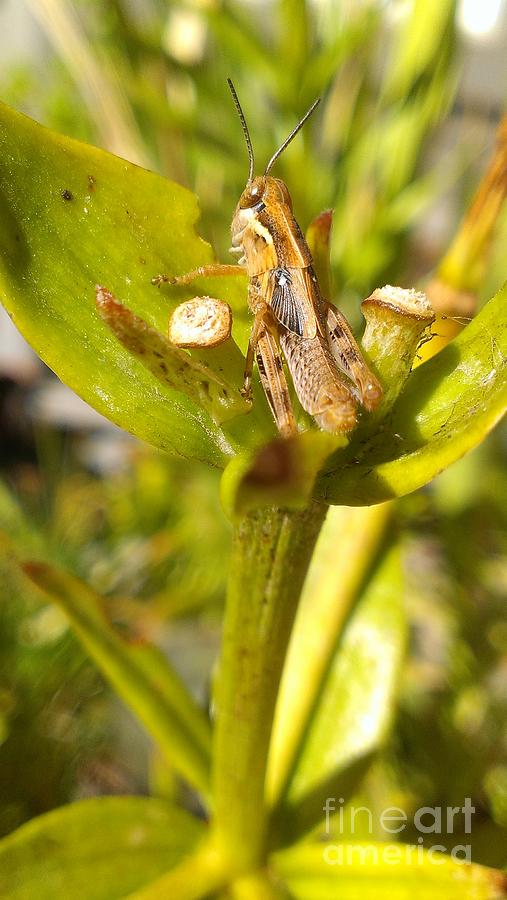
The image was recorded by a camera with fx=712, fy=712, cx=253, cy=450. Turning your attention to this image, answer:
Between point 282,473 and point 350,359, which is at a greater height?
point 350,359

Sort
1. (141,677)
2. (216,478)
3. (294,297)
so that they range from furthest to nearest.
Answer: (216,478)
(141,677)
(294,297)

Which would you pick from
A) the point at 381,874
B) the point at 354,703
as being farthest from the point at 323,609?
the point at 381,874

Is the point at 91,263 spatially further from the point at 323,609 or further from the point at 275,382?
the point at 323,609

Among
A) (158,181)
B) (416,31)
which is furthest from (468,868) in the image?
(416,31)

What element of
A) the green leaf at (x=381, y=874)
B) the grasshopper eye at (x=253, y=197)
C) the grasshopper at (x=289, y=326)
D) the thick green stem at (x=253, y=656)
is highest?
the grasshopper eye at (x=253, y=197)

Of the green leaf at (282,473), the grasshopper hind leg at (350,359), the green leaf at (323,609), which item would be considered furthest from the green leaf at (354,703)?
the green leaf at (282,473)

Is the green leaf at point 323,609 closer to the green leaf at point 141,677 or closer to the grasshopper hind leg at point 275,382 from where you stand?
the green leaf at point 141,677

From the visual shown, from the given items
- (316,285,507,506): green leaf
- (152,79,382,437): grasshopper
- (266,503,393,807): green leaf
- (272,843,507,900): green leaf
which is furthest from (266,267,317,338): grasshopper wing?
(272,843,507,900): green leaf
